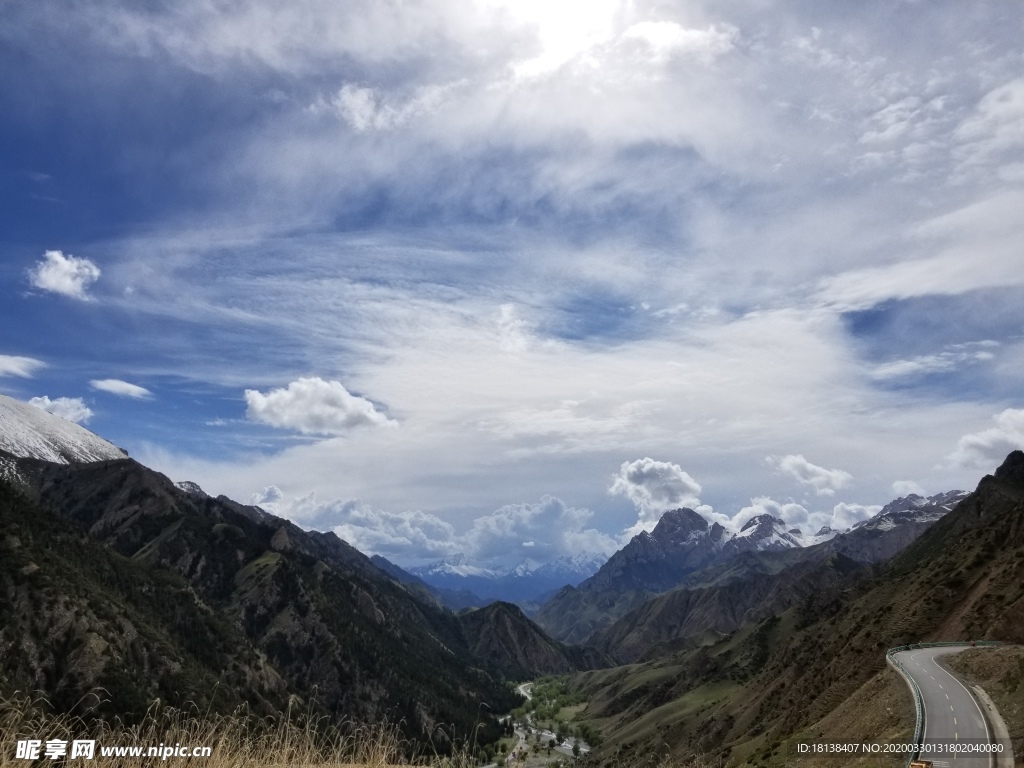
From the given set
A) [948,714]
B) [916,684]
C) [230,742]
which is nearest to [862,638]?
[916,684]

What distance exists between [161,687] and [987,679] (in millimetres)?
146013

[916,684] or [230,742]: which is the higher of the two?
[230,742]

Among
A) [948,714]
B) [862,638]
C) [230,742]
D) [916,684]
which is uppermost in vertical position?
[230,742]

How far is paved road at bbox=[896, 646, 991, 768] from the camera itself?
28078 mm

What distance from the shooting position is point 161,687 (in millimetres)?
129875

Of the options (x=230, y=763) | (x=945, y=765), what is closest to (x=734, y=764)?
(x=945, y=765)

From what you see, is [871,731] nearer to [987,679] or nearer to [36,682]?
[987,679]

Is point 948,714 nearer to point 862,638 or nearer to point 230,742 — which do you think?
point 230,742

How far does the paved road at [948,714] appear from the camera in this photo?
28.1 meters

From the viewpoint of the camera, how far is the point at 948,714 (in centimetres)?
3522

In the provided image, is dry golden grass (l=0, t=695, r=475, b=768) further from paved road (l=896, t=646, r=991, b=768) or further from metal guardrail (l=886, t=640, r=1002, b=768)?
paved road (l=896, t=646, r=991, b=768)

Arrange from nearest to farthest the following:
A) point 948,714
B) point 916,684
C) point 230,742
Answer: point 230,742 → point 948,714 → point 916,684

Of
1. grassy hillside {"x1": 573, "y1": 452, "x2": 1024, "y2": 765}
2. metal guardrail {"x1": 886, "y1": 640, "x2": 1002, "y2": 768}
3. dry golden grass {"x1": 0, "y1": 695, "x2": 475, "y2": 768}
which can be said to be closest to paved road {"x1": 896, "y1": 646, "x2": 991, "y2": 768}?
metal guardrail {"x1": 886, "y1": 640, "x2": 1002, "y2": 768}

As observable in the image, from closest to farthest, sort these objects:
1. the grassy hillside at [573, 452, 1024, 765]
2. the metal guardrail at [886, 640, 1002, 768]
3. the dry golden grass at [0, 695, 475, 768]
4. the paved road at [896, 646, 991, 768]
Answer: the dry golden grass at [0, 695, 475, 768] < the paved road at [896, 646, 991, 768] < the metal guardrail at [886, 640, 1002, 768] < the grassy hillside at [573, 452, 1024, 765]
